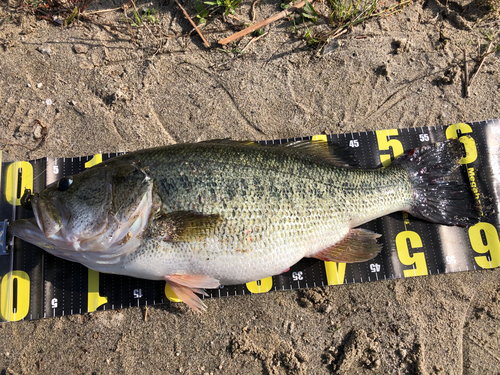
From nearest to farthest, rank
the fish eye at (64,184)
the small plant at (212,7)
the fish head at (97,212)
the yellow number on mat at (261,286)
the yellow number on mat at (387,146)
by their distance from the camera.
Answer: the fish head at (97,212)
the fish eye at (64,184)
the yellow number on mat at (261,286)
the yellow number on mat at (387,146)
the small plant at (212,7)

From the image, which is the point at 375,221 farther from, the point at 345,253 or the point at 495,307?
the point at 495,307

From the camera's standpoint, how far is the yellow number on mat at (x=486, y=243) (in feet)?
10.5

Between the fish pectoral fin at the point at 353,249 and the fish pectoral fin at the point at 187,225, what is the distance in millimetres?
1047

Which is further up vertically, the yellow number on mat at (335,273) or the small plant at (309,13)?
the small plant at (309,13)

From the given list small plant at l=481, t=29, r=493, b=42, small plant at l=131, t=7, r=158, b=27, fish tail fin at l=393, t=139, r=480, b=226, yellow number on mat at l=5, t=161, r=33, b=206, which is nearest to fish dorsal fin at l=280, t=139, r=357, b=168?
fish tail fin at l=393, t=139, r=480, b=226

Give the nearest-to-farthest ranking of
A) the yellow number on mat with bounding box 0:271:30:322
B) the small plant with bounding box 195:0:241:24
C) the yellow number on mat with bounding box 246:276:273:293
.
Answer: the yellow number on mat with bounding box 0:271:30:322 < the yellow number on mat with bounding box 246:276:273:293 < the small plant with bounding box 195:0:241:24

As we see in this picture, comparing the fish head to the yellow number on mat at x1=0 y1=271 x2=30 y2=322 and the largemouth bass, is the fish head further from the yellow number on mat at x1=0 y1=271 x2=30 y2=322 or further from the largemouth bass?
the yellow number on mat at x1=0 y1=271 x2=30 y2=322

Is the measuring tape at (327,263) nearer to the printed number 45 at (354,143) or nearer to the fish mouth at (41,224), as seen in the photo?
the printed number 45 at (354,143)

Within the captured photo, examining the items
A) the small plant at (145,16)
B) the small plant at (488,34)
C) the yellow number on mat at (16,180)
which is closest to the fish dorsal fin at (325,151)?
the small plant at (145,16)

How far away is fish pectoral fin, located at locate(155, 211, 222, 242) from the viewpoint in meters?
2.48

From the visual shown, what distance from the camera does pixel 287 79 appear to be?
3.61m

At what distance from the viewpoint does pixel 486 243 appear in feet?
10.6

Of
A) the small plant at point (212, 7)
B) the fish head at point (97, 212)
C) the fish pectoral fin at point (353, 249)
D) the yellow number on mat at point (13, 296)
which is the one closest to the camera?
the fish head at point (97, 212)

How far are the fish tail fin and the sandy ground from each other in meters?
0.54
